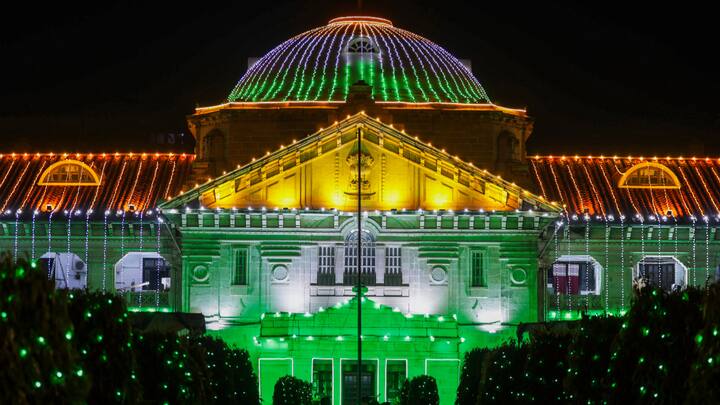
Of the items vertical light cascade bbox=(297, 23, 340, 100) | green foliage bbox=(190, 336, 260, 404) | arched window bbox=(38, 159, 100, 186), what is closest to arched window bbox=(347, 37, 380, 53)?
vertical light cascade bbox=(297, 23, 340, 100)

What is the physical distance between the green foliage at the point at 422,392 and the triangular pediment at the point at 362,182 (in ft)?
49.8

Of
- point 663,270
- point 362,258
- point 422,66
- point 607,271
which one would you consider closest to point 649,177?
point 663,270

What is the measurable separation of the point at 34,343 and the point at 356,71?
73230 millimetres

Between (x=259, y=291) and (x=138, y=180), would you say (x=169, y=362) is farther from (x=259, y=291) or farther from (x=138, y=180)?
(x=138, y=180)

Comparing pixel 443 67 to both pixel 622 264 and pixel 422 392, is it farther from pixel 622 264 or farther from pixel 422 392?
pixel 422 392

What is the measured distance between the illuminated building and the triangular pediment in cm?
9

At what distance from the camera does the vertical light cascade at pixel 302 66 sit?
11362 centimetres

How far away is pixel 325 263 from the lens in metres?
100

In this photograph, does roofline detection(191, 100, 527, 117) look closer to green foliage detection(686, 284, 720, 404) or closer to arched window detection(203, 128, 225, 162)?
arched window detection(203, 128, 225, 162)

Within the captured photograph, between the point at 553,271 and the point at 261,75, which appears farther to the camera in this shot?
the point at 261,75

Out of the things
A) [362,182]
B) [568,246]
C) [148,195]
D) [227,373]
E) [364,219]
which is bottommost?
[227,373]

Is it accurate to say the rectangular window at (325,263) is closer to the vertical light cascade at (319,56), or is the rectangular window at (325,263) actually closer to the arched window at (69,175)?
the vertical light cascade at (319,56)

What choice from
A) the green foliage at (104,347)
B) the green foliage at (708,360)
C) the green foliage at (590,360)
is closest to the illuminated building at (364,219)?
the green foliage at (590,360)

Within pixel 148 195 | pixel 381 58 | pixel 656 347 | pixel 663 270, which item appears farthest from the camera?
pixel 381 58
